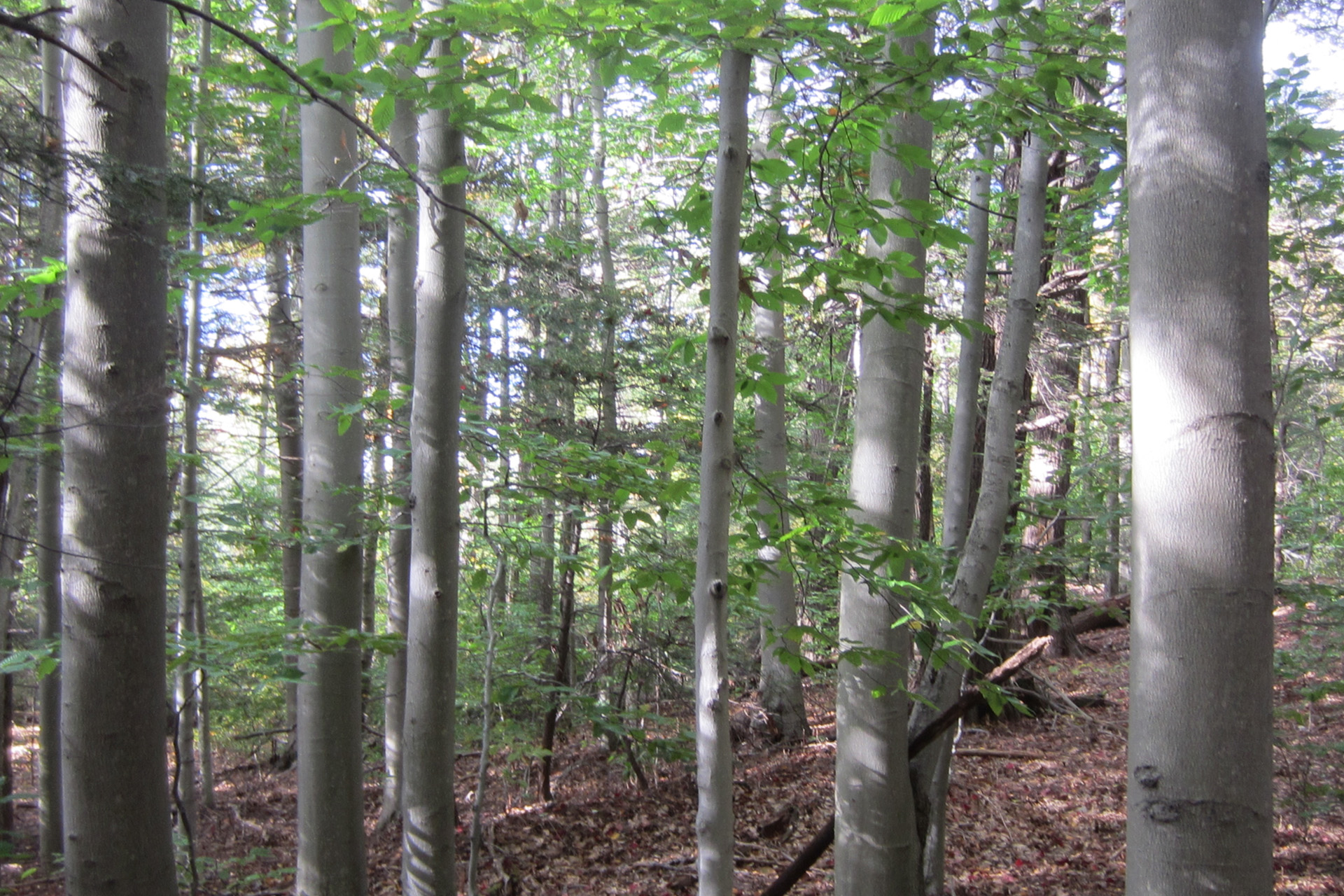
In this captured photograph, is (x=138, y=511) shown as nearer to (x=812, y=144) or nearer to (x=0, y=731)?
(x=812, y=144)

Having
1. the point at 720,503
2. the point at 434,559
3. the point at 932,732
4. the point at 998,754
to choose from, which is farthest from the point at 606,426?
the point at 720,503

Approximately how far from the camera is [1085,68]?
9.07ft

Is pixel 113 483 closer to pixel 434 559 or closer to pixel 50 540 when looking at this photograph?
pixel 434 559

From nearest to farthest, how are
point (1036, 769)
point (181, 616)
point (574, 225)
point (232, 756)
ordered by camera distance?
point (181, 616) → point (1036, 769) → point (574, 225) → point (232, 756)

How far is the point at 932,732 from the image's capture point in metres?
3.62

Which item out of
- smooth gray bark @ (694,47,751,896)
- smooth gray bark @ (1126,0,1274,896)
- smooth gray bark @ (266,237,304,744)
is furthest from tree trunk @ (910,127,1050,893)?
smooth gray bark @ (266,237,304,744)

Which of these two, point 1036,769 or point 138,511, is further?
point 1036,769

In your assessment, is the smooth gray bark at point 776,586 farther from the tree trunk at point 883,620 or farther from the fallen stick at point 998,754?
the tree trunk at point 883,620

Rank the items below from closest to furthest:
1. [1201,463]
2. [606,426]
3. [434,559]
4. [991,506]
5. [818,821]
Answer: [1201,463] → [434,559] → [991,506] → [818,821] → [606,426]

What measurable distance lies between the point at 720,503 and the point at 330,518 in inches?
145

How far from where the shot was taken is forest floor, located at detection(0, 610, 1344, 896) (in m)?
5.54

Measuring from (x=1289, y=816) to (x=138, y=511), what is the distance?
309 inches

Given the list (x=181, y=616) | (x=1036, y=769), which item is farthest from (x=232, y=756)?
(x=1036, y=769)

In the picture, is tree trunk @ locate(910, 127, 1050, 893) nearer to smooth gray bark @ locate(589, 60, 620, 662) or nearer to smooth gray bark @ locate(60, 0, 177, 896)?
smooth gray bark @ locate(589, 60, 620, 662)
